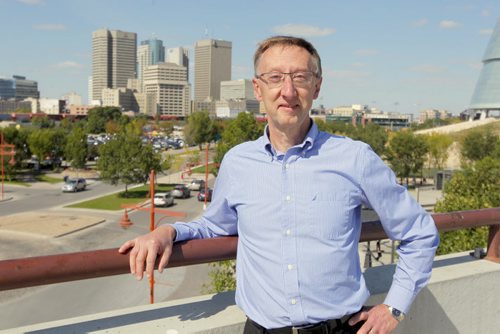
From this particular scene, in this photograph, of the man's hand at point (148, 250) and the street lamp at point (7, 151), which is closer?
the man's hand at point (148, 250)

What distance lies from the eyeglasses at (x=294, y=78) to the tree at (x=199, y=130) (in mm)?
76513

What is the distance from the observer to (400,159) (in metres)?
42.2

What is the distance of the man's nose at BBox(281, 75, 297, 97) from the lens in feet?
6.04

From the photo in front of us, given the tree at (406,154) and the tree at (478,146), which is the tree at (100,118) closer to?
the tree at (406,154)

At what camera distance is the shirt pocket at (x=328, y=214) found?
5.82ft

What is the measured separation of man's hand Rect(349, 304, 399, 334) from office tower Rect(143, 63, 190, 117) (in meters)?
186

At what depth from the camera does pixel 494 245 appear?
3205 mm

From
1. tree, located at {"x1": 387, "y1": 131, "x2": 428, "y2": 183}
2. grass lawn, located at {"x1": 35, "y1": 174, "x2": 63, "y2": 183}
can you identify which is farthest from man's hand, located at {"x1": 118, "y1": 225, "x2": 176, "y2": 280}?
grass lawn, located at {"x1": 35, "y1": 174, "x2": 63, "y2": 183}

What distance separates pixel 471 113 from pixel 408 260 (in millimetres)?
113033

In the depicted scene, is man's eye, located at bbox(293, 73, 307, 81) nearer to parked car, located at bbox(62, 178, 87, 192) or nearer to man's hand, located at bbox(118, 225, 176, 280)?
man's hand, located at bbox(118, 225, 176, 280)

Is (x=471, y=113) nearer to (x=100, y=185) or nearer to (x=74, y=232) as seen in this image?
(x=100, y=185)

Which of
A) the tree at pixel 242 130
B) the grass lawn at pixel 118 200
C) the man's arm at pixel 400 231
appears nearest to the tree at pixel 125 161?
the grass lawn at pixel 118 200

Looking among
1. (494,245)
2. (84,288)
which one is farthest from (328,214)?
(84,288)

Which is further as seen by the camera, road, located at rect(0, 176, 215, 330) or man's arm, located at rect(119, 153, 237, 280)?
road, located at rect(0, 176, 215, 330)
